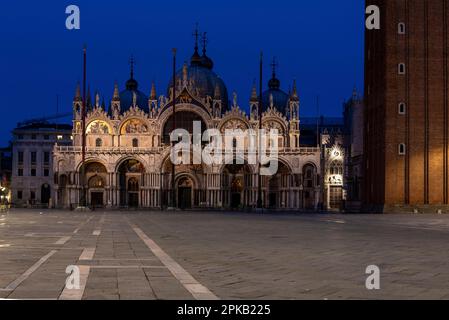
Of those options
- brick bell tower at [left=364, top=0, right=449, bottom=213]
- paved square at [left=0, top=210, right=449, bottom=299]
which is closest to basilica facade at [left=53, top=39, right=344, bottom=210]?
brick bell tower at [left=364, top=0, right=449, bottom=213]

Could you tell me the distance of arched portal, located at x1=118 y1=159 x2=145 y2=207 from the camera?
94.4 metres

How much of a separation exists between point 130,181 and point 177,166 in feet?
21.6

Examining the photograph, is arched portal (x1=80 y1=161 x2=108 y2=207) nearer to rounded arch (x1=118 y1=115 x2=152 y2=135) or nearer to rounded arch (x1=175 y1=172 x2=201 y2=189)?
rounded arch (x1=118 y1=115 x2=152 y2=135)

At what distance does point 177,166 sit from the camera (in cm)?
9394

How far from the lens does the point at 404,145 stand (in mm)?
61000

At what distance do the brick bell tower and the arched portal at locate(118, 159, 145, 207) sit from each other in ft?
135

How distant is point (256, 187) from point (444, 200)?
33.8 m

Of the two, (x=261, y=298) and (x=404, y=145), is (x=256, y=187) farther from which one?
(x=261, y=298)

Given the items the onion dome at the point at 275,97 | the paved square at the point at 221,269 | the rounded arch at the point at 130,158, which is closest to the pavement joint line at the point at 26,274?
the paved square at the point at 221,269

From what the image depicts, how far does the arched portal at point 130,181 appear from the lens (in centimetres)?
9444

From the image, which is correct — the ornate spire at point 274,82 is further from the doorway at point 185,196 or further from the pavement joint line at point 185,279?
the pavement joint line at point 185,279

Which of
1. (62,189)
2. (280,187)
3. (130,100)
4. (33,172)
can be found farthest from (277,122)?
(33,172)

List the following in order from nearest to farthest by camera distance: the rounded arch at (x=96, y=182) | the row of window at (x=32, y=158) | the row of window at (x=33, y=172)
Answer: the rounded arch at (x=96, y=182) < the row of window at (x=33, y=172) < the row of window at (x=32, y=158)
